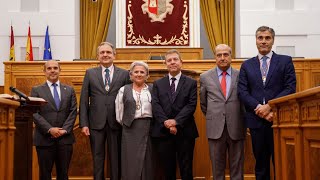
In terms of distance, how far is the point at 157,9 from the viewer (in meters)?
9.52

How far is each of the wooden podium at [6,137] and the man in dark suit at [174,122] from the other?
55.1 inches

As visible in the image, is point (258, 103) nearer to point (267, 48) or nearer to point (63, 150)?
point (267, 48)

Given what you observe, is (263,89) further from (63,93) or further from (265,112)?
(63,93)

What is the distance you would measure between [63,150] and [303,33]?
6.45 m

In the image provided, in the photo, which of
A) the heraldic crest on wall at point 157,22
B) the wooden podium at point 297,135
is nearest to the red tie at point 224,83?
the wooden podium at point 297,135

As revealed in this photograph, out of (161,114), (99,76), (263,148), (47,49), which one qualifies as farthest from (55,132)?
(47,49)

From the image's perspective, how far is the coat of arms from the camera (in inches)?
374

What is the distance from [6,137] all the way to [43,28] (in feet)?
22.3

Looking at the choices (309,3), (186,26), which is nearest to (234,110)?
(186,26)

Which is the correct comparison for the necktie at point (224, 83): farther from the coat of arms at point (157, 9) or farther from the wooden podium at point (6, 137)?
the coat of arms at point (157, 9)

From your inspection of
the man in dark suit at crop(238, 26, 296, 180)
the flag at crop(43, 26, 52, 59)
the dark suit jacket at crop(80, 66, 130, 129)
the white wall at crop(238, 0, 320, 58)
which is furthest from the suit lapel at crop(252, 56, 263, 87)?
the flag at crop(43, 26, 52, 59)

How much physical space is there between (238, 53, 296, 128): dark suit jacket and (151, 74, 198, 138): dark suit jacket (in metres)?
0.48

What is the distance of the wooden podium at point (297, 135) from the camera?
278 centimetres

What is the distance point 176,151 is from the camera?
4402mm
